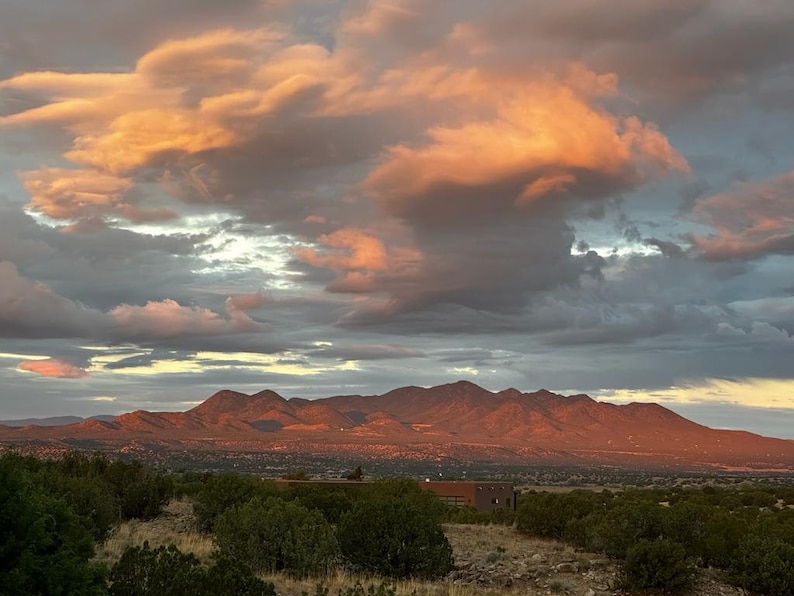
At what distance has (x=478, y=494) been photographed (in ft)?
242

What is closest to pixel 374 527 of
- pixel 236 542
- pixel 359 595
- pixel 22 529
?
pixel 236 542

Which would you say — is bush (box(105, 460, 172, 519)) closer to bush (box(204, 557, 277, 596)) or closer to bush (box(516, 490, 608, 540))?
bush (box(516, 490, 608, 540))

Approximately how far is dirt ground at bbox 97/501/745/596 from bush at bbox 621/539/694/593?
539mm

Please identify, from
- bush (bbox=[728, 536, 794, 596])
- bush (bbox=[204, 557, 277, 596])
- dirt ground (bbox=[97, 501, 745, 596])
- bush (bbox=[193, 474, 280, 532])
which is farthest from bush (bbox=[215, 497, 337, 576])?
bush (bbox=[728, 536, 794, 596])

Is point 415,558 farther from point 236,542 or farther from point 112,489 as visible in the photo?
point 112,489

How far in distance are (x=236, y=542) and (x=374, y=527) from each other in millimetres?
3921

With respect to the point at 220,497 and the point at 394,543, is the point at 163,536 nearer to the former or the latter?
the point at 220,497

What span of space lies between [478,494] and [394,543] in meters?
52.3

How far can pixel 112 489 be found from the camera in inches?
1390

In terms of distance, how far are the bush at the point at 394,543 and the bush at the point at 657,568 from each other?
5.49 m

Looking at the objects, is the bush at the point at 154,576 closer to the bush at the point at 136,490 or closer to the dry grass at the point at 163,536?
the dry grass at the point at 163,536

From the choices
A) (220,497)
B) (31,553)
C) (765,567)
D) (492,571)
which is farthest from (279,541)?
(765,567)

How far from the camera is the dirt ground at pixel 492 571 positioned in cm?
1994

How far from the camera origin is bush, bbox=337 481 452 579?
2302 centimetres
